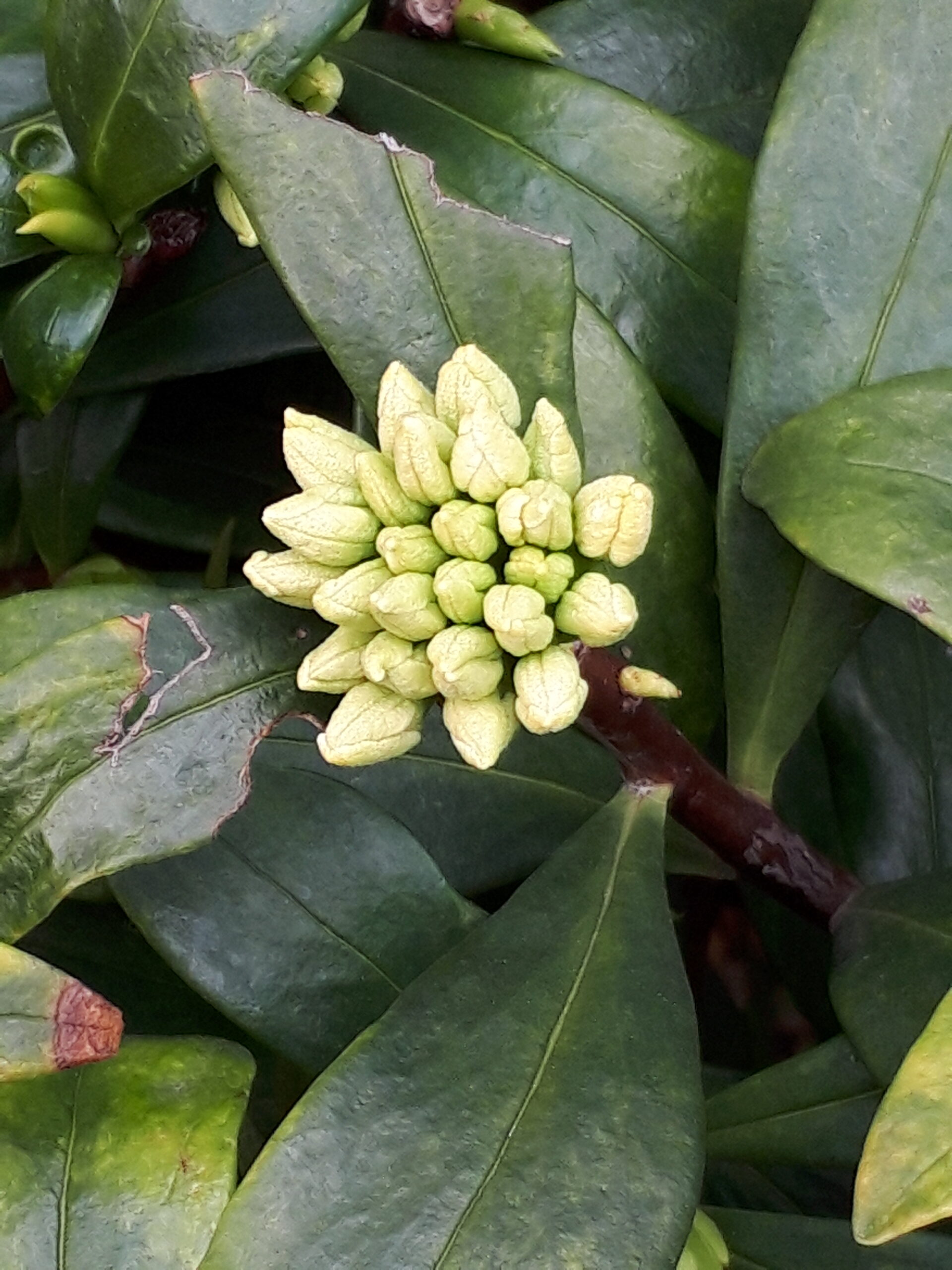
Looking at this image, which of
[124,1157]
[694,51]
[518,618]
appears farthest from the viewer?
[694,51]

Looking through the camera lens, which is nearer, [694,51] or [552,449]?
[552,449]

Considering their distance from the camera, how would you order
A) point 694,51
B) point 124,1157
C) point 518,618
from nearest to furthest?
point 518,618 → point 124,1157 → point 694,51

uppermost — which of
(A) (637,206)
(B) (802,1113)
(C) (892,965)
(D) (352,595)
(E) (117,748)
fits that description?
(A) (637,206)

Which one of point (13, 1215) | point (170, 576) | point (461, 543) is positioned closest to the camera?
point (461, 543)

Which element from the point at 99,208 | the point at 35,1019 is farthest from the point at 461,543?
the point at 99,208

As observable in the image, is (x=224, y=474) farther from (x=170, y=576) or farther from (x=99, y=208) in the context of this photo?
(x=99, y=208)

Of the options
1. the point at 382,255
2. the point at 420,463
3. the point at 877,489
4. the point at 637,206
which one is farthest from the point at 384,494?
the point at 637,206

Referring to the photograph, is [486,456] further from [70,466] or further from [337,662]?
[70,466]
